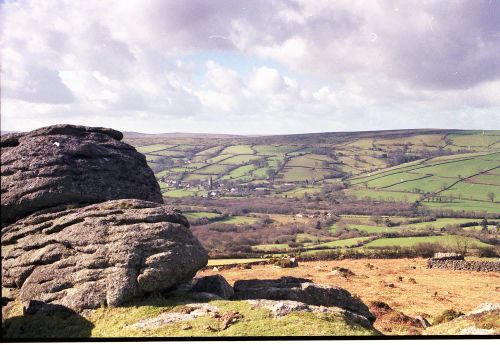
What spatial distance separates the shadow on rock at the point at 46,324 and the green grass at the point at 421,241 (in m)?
72.2

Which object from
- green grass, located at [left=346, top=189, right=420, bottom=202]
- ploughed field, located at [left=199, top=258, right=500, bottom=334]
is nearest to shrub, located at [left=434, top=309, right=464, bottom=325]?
ploughed field, located at [left=199, top=258, right=500, bottom=334]

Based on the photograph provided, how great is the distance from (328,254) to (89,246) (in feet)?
188

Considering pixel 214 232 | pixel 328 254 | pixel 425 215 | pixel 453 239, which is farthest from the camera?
pixel 425 215

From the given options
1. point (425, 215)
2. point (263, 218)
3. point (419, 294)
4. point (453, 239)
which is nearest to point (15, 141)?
point (419, 294)

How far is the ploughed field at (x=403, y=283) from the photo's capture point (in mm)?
35938

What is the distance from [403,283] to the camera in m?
49.3

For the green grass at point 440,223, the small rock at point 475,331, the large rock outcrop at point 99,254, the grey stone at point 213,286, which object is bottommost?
the green grass at point 440,223

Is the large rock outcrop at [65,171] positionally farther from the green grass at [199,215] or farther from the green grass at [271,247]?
the green grass at [199,215]

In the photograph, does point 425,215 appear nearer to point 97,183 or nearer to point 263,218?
point 263,218

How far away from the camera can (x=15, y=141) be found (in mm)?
27812

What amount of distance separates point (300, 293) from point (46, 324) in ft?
42.4

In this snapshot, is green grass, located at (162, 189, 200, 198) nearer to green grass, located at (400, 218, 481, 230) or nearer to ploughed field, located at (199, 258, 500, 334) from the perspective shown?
green grass, located at (400, 218, 481, 230)

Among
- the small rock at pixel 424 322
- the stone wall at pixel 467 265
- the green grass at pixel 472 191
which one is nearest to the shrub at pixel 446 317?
the small rock at pixel 424 322

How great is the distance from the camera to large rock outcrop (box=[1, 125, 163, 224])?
25.3 m
